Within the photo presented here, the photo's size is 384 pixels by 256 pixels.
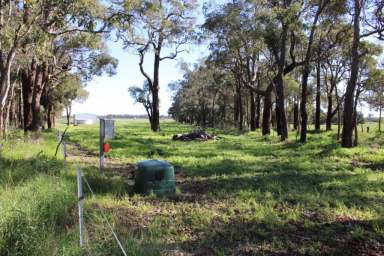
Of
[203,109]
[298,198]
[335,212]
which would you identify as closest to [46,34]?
[298,198]

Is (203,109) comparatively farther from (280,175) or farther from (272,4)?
(280,175)

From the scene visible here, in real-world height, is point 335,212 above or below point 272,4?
below

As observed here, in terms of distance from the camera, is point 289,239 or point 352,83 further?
point 352,83

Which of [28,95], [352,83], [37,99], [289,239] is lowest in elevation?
[289,239]

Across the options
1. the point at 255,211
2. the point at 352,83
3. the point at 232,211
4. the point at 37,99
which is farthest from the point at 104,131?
the point at 37,99

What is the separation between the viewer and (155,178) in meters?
8.10

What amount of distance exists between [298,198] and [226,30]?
65.3 feet

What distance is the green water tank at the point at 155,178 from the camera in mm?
7996

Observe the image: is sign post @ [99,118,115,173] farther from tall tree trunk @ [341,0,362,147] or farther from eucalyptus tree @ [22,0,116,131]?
tall tree trunk @ [341,0,362,147]

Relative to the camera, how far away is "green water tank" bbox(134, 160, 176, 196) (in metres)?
8.00

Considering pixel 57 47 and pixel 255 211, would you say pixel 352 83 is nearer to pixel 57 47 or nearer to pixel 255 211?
pixel 255 211

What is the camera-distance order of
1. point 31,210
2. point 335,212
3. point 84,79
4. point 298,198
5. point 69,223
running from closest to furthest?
point 31,210 < point 69,223 < point 335,212 < point 298,198 < point 84,79

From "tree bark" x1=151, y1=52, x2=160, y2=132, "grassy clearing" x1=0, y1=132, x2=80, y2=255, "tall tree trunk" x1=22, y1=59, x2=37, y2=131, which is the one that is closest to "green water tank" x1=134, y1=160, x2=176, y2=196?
"grassy clearing" x1=0, y1=132, x2=80, y2=255

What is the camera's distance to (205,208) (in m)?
7.19
